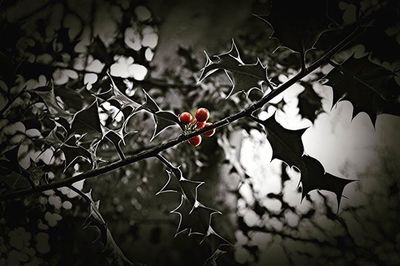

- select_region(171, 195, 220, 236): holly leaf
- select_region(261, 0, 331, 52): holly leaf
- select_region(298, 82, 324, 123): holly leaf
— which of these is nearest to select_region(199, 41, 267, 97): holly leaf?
select_region(261, 0, 331, 52): holly leaf

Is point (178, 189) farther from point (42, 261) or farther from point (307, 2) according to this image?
point (42, 261)

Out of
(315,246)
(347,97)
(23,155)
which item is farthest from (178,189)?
(315,246)

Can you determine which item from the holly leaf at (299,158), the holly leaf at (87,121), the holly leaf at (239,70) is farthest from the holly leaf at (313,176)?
the holly leaf at (87,121)

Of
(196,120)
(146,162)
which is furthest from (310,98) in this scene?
(146,162)

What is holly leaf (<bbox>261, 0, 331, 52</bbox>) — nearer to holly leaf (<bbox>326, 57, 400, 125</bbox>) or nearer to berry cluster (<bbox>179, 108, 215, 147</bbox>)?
holly leaf (<bbox>326, 57, 400, 125</bbox>)

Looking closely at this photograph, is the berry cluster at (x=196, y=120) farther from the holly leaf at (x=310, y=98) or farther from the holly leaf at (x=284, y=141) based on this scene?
the holly leaf at (x=310, y=98)

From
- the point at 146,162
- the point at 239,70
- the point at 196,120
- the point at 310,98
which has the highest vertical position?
the point at 239,70

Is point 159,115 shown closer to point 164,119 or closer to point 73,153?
point 164,119
